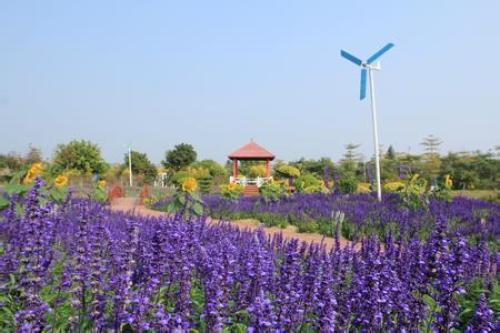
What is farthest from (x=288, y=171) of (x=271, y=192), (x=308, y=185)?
(x=271, y=192)

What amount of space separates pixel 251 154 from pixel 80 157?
12627 mm

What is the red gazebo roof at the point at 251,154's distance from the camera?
3528 centimetres

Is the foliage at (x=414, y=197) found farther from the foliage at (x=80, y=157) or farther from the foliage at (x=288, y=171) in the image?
the foliage at (x=80, y=157)

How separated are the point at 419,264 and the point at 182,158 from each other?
44762mm

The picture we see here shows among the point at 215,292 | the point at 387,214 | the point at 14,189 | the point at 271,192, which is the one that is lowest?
the point at 387,214

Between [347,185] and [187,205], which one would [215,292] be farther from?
[347,185]

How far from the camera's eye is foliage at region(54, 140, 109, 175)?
35250 mm

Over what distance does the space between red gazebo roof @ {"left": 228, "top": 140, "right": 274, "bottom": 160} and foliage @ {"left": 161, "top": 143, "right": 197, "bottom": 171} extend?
1274 cm

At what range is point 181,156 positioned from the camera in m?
48.0

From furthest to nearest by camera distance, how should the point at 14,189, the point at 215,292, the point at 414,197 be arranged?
the point at 414,197 < the point at 14,189 < the point at 215,292

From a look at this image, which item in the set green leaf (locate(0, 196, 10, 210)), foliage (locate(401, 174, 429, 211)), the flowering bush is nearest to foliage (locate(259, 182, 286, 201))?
foliage (locate(401, 174, 429, 211))

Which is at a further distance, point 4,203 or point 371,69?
point 371,69

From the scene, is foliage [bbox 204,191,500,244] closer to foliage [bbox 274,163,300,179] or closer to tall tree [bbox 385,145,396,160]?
foliage [bbox 274,163,300,179]

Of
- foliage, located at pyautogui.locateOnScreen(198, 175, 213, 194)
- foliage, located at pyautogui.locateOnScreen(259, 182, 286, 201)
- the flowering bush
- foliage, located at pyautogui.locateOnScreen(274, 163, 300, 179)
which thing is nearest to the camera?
the flowering bush
